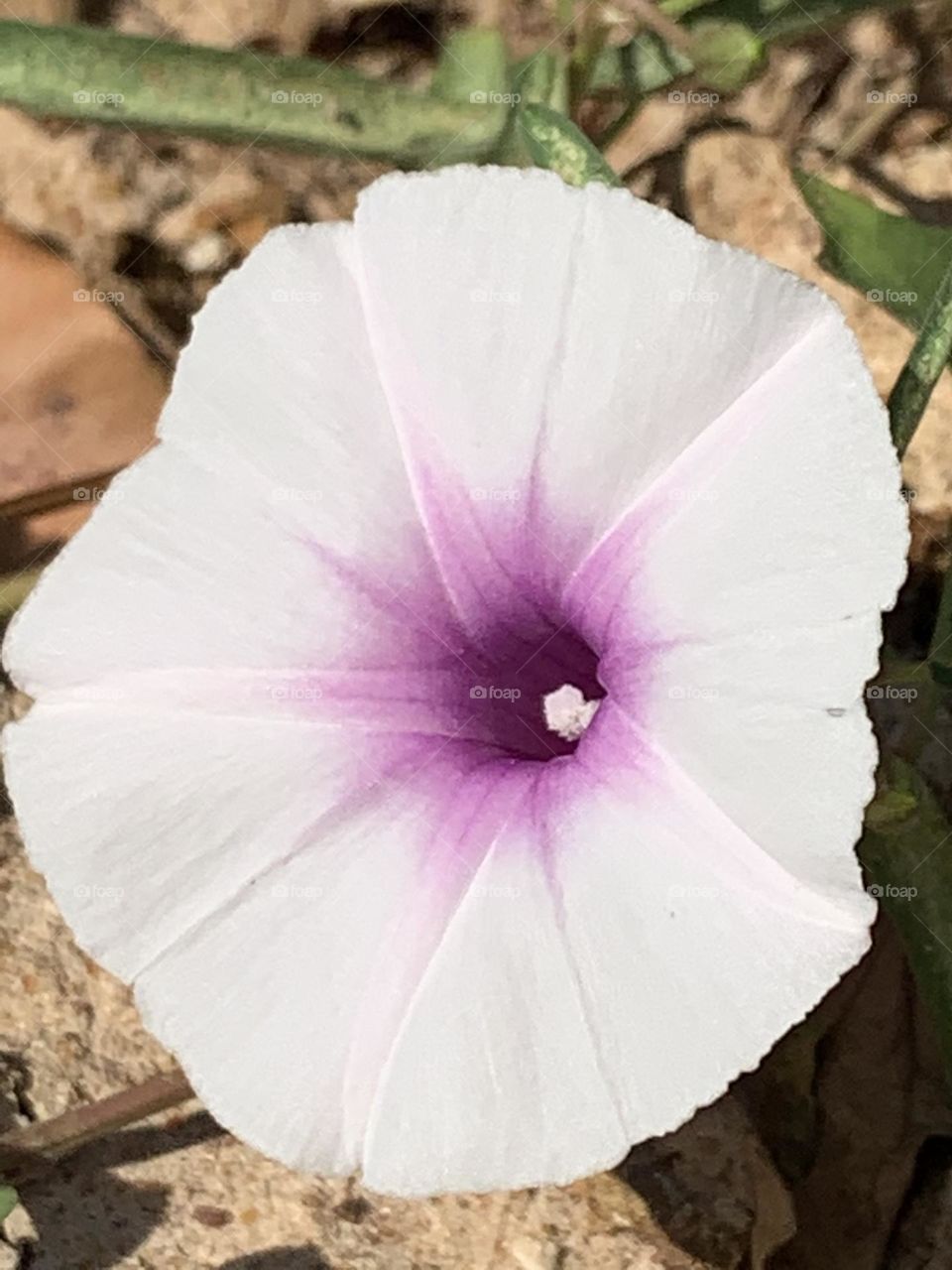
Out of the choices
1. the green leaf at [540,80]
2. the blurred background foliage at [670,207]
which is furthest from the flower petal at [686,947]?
the green leaf at [540,80]

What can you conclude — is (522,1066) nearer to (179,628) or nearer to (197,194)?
(179,628)

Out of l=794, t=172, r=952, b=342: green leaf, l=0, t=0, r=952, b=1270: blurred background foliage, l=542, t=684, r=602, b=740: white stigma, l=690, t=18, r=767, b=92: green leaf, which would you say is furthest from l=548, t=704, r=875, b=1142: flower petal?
l=690, t=18, r=767, b=92: green leaf

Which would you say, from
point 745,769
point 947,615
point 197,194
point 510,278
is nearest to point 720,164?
point 197,194

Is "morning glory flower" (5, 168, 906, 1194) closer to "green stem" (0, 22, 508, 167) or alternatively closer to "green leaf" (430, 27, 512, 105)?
"green stem" (0, 22, 508, 167)

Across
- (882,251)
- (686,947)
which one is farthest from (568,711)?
(882,251)

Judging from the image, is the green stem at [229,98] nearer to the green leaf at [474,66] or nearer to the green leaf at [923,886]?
the green leaf at [474,66]

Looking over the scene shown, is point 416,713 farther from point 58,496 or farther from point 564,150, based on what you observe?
point 58,496
